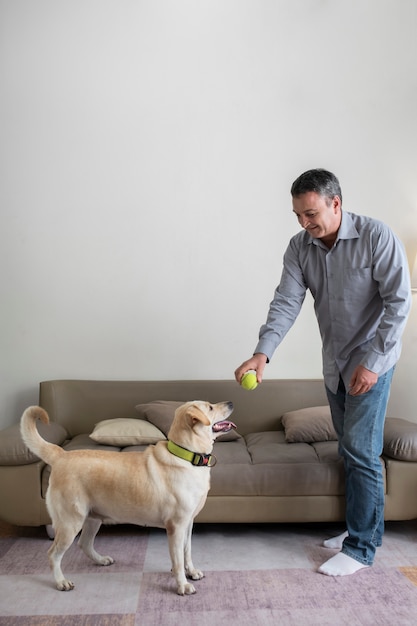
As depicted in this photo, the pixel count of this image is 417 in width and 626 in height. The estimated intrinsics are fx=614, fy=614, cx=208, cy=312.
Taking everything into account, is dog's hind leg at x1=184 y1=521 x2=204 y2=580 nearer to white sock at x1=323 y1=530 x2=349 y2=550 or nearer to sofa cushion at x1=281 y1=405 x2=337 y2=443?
white sock at x1=323 y1=530 x2=349 y2=550

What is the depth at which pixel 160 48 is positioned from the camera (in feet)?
12.9

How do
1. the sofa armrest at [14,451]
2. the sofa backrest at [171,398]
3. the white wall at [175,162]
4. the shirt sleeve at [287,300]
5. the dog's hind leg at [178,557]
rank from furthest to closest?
the white wall at [175,162]
the sofa backrest at [171,398]
the sofa armrest at [14,451]
the shirt sleeve at [287,300]
the dog's hind leg at [178,557]

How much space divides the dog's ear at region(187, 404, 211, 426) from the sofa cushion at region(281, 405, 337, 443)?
3.32ft

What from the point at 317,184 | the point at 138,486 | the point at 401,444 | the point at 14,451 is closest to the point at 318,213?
the point at 317,184

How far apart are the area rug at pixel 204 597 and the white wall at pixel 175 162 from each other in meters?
1.56

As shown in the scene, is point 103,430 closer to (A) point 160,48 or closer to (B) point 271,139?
(B) point 271,139

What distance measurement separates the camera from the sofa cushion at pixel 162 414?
325cm

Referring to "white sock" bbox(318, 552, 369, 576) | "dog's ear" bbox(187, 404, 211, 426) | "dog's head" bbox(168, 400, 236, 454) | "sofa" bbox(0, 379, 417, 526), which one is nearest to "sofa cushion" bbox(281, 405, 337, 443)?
"sofa" bbox(0, 379, 417, 526)

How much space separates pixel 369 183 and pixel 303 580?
8.30 ft

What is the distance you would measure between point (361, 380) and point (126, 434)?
1.31 meters

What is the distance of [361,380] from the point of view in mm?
2410

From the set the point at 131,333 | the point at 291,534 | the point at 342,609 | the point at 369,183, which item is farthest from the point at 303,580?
the point at 369,183

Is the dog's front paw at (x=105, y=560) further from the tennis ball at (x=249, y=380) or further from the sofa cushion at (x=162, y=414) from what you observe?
the tennis ball at (x=249, y=380)

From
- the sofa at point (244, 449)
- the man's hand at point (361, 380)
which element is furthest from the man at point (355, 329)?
the sofa at point (244, 449)
